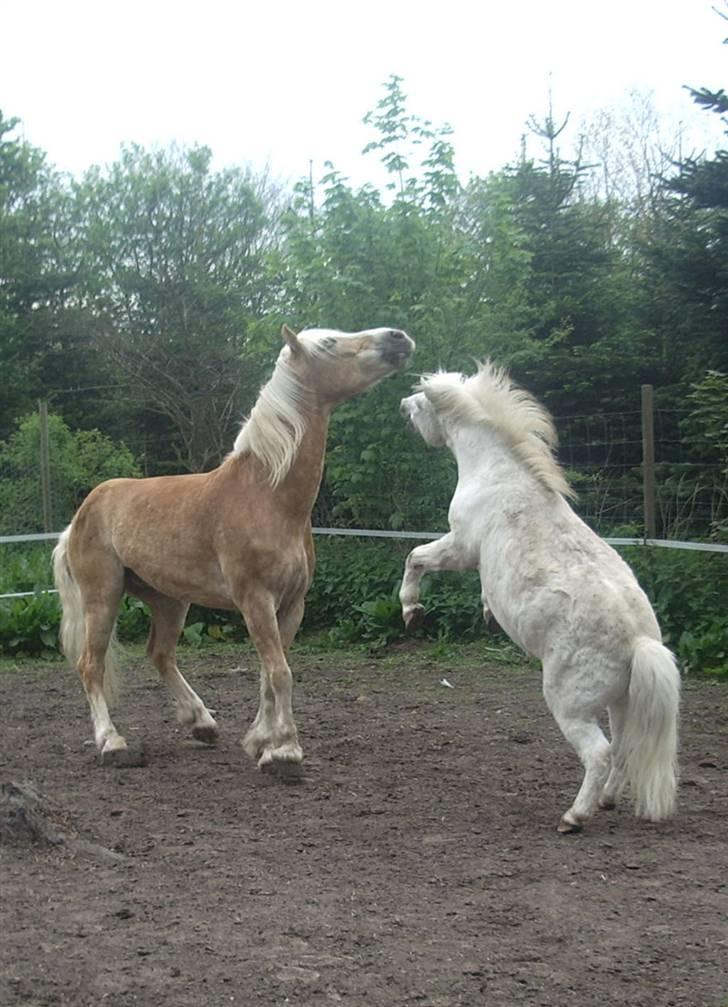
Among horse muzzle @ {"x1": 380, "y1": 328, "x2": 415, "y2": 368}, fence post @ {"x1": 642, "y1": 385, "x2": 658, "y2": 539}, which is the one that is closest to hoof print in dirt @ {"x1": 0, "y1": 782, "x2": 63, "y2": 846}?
horse muzzle @ {"x1": 380, "y1": 328, "x2": 415, "y2": 368}

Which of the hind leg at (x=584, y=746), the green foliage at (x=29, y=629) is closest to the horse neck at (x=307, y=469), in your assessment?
the hind leg at (x=584, y=746)

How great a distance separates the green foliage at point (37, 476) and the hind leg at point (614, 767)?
851 centimetres

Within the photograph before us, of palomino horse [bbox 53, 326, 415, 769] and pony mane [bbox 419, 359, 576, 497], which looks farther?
palomino horse [bbox 53, 326, 415, 769]

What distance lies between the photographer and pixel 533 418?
17.7ft

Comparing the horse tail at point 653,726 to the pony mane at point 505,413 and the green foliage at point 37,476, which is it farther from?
the green foliage at point 37,476

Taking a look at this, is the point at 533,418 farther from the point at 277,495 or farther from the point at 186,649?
the point at 186,649

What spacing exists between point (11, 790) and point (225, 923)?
138 cm

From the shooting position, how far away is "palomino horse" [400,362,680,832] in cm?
465

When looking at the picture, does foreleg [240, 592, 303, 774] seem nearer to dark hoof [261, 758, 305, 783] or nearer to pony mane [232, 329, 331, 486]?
dark hoof [261, 758, 305, 783]

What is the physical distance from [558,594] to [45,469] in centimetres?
849

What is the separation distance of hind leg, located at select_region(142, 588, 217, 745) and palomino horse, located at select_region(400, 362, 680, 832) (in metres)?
1.84

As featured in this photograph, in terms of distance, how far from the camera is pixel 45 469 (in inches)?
481

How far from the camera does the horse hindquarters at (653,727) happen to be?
457cm

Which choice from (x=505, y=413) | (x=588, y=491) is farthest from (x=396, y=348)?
(x=588, y=491)
